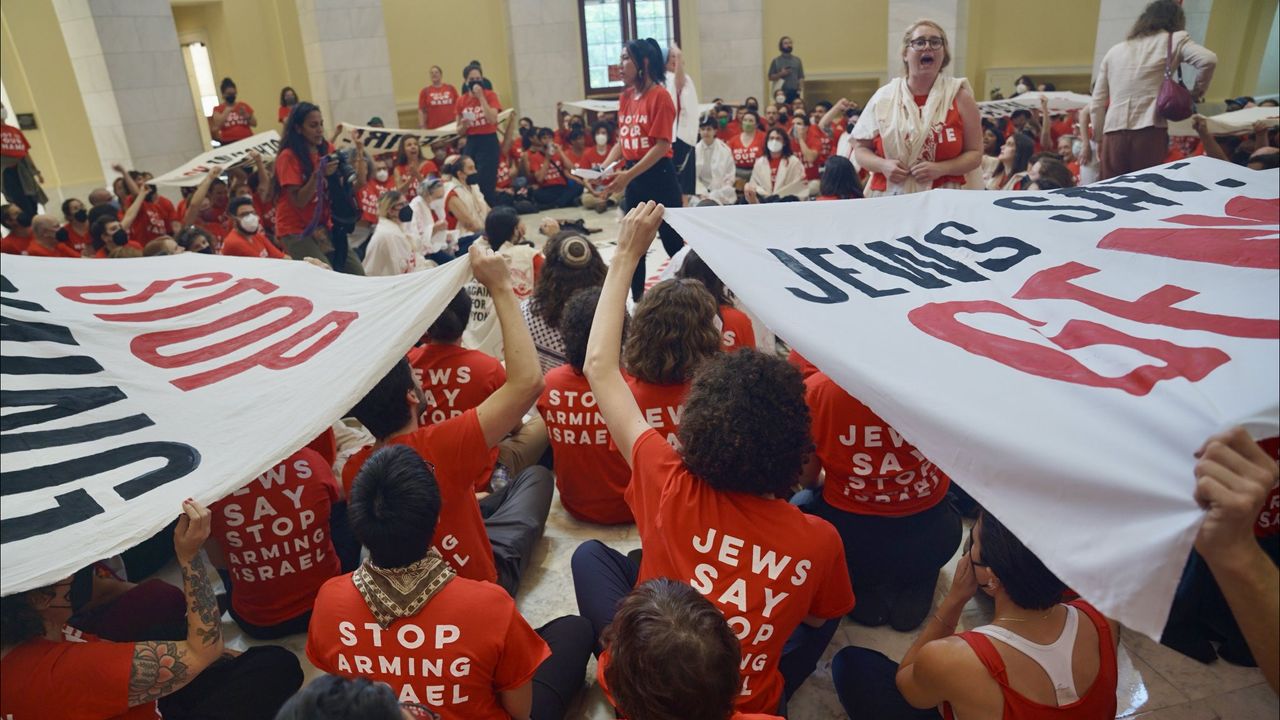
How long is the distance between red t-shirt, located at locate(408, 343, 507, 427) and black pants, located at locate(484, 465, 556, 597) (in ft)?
1.32

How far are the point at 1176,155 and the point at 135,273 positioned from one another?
745cm

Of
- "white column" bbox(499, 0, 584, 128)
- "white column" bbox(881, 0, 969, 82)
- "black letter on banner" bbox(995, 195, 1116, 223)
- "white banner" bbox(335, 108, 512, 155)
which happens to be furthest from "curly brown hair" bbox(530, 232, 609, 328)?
"white column" bbox(499, 0, 584, 128)

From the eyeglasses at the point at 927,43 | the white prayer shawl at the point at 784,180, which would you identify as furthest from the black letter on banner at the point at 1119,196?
the white prayer shawl at the point at 784,180

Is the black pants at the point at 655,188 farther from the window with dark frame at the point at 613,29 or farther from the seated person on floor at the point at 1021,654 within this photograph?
the window with dark frame at the point at 613,29

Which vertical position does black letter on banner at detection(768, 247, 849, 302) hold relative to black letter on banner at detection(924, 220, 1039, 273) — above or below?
below

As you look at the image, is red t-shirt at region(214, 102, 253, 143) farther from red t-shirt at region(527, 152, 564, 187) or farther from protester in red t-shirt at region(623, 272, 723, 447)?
protester in red t-shirt at region(623, 272, 723, 447)

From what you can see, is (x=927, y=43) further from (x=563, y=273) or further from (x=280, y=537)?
(x=280, y=537)

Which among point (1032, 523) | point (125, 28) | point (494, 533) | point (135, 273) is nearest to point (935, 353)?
point (1032, 523)

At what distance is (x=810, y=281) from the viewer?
222 centimetres

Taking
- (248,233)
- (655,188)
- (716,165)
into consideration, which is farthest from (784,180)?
(248,233)

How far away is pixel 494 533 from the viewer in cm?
309

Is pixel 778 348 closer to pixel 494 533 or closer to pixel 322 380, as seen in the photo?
pixel 494 533

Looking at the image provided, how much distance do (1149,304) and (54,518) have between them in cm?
232

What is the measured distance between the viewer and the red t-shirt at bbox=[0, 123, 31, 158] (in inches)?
349
